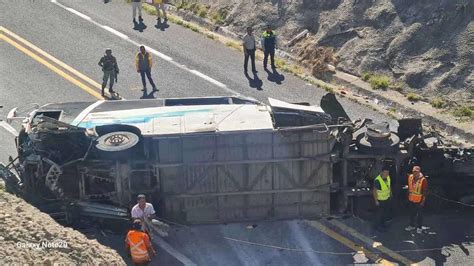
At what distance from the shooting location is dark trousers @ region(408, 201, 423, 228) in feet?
47.4

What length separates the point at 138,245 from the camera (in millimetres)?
12781

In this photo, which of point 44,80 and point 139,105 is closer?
point 139,105

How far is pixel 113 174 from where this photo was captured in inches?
557

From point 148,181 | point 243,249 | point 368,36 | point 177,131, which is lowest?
point 243,249

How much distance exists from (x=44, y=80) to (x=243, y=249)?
29.7 feet

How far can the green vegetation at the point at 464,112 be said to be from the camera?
61.9 ft

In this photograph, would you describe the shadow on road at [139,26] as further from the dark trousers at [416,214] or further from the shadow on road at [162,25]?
the dark trousers at [416,214]

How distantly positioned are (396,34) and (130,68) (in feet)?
24.3

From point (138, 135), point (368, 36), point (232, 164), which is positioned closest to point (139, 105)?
point (138, 135)

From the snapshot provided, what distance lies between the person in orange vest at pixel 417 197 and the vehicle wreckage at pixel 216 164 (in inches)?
19.6

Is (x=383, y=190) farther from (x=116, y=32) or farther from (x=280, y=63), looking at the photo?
(x=116, y=32)

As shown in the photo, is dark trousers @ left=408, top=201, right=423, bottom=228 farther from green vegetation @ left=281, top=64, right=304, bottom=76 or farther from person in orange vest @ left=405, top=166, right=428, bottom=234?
green vegetation @ left=281, top=64, right=304, bottom=76

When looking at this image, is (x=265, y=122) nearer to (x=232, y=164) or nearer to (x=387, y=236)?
(x=232, y=164)

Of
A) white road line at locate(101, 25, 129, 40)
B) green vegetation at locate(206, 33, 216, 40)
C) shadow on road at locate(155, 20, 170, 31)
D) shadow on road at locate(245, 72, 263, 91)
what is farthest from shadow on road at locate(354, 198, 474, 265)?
shadow on road at locate(155, 20, 170, 31)
